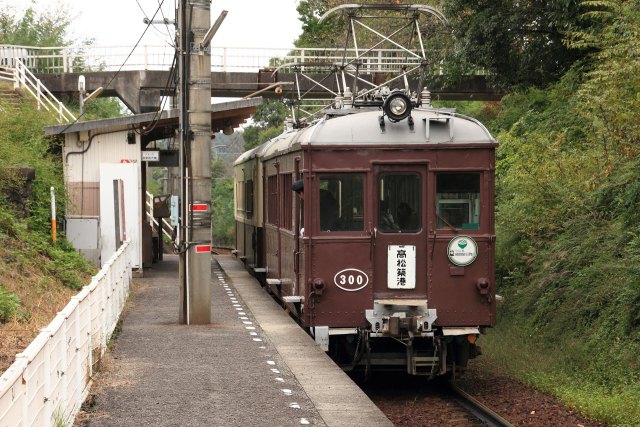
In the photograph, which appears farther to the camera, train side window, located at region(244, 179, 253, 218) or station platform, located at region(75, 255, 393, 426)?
train side window, located at region(244, 179, 253, 218)

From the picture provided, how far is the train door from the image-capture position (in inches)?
503

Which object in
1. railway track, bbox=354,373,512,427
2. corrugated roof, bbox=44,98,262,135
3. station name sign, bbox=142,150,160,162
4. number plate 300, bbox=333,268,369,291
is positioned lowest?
railway track, bbox=354,373,512,427

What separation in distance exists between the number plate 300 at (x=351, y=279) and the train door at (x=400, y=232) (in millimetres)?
158

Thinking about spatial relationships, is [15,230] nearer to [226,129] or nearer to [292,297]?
[292,297]

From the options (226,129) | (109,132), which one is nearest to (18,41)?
(226,129)

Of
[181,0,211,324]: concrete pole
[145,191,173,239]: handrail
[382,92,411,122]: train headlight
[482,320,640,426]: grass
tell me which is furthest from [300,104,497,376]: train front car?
[145,191,173,239]: handrail

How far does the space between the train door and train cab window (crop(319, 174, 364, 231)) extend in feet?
0.66

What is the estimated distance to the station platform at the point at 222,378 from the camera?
931cm

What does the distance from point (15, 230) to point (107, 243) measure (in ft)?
12.9

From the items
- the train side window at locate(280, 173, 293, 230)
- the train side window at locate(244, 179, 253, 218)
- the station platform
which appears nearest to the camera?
the station platform

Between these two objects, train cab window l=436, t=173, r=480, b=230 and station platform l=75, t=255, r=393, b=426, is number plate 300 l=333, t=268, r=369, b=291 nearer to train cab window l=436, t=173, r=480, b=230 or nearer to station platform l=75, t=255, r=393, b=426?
station platform l=75, t=255, r=393, b=426

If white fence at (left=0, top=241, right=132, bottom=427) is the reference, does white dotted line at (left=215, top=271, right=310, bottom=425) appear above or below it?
below

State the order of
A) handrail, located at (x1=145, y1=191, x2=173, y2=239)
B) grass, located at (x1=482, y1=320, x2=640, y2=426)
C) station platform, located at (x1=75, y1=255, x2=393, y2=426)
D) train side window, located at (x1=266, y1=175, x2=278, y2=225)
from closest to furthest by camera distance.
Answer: station platform, located at (x1=75, y1=255, x2=393, y2=426), grass, located at (x1=482, y1=320, x2=640, y2=426), train side window, located at (x1=266, y1=175, x2=278, y2=225), handrail, located at (x1=145, y1=191, x2=173, y2=239)

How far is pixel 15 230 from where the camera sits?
1911 centimetres
